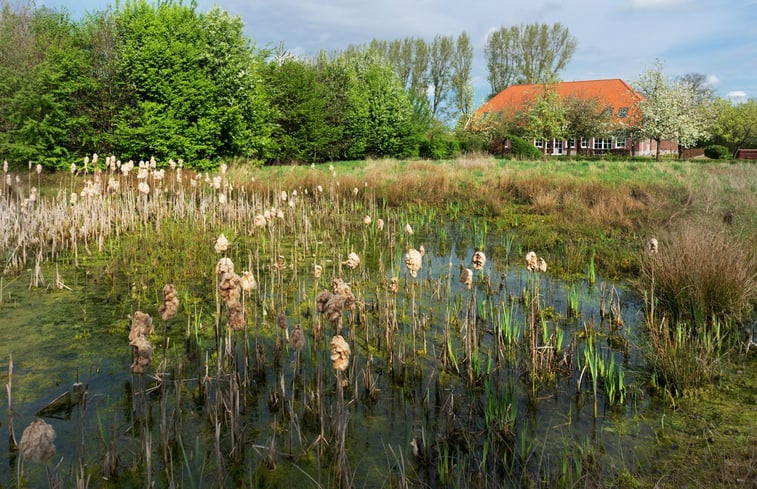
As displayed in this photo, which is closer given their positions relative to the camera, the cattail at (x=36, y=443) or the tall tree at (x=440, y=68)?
the cattail at (x=36, y=443)

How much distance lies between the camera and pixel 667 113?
131 ft

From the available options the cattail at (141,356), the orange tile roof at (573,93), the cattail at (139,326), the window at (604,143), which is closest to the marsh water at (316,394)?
the cattail at (141,356)

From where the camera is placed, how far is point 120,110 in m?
17.5

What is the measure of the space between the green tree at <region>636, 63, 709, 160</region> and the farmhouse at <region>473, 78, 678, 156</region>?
5.58 ft

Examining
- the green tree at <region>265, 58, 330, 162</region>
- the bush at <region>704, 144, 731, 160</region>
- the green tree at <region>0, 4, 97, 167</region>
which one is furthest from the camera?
the bush at <region>704, 144, 731, 160</region>

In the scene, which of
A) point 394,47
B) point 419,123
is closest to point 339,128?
point 419,123

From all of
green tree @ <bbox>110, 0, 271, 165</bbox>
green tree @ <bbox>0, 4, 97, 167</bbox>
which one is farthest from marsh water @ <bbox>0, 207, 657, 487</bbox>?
green tree @ <bbox>110, 0, 271, 165</bbox>

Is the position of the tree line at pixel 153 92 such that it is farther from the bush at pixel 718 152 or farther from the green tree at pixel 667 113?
the bush at pixel 718 152

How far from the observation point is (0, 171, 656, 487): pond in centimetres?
284

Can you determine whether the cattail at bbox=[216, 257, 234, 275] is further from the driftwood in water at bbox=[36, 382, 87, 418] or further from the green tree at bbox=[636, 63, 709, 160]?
the green tree at bbox=[636, 63, 709, 160]

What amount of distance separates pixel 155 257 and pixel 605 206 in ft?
28.4

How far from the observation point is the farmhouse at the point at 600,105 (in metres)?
45.2

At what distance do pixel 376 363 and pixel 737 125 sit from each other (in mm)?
61768

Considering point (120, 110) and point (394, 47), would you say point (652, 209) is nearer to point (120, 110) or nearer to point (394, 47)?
point (120, 110)
